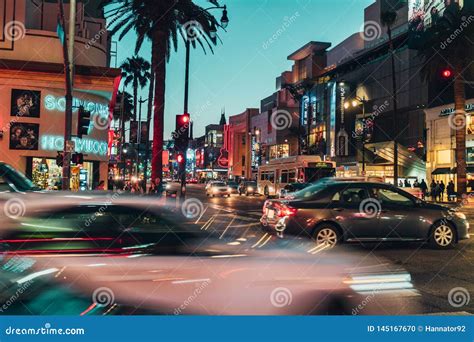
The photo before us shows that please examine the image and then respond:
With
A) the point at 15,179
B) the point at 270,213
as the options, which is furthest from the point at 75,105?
the point at 15,179

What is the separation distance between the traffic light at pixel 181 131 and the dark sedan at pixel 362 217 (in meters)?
10.2

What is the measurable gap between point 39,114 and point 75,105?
7.03ft

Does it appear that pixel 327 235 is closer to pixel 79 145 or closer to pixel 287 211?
pixel 287 211

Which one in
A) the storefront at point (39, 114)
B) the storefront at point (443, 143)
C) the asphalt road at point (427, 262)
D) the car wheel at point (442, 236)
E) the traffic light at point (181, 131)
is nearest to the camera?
the asphalt road at point (427, 262)

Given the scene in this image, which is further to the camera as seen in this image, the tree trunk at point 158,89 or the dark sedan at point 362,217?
the tree trunk at point 158,89

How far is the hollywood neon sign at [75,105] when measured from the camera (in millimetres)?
28078

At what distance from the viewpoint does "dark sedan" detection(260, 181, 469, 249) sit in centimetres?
1084

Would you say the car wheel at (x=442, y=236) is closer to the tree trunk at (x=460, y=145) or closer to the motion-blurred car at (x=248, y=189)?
the tree trunk at (x=460, y=145)

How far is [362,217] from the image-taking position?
1113cm

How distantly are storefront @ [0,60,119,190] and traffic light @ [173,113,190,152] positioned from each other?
294 inches

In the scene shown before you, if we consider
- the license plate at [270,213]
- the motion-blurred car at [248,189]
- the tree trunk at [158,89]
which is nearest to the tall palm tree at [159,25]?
the tree trunk at [158,89]

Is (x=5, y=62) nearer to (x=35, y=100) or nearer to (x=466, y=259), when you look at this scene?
(x=35, y=100)

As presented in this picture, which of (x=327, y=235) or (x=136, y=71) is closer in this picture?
(x=327, y=235)

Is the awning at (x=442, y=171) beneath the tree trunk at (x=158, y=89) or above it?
beneath
